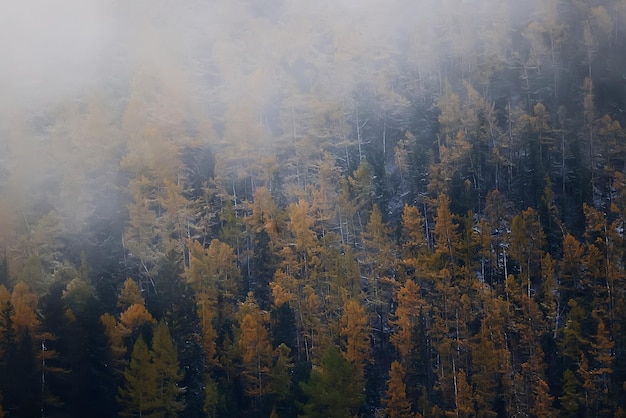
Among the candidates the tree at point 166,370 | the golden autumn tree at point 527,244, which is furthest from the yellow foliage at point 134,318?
the golden autumn tree at point 527,244

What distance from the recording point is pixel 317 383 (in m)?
46.2

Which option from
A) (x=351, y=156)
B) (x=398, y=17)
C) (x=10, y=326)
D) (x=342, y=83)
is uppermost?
(x=398, y=17)

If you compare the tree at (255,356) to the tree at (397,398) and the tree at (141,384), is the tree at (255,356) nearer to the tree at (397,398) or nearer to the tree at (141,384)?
the tree at (141,384)

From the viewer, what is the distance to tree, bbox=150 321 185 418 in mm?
45625

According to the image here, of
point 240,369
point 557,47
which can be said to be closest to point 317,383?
point 240,369

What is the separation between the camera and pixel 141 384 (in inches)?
1768

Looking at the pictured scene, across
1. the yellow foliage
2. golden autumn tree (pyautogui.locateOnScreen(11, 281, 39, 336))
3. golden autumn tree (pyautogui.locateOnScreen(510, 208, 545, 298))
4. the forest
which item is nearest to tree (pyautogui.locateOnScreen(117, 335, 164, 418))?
the forest

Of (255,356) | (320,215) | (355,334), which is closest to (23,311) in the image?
(255,356)

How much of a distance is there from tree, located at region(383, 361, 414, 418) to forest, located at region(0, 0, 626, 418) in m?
0.16

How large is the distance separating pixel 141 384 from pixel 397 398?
50.8 feet

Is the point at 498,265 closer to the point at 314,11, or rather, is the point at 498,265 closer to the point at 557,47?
the point at 557,47

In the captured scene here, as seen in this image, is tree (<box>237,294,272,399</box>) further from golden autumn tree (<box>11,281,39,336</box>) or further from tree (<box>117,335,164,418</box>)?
golden autumn tree (<box>11,281,39,336</box>)

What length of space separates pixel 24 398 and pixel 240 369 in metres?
13.2

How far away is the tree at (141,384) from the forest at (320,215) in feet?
0.42
